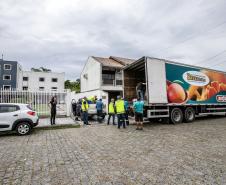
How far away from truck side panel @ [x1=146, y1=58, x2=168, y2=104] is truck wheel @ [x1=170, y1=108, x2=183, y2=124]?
115cm

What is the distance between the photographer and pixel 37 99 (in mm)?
14562

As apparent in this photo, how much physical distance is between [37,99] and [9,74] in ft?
81.3

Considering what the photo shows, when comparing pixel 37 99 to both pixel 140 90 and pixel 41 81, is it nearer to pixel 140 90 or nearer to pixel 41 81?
pixel 140 90

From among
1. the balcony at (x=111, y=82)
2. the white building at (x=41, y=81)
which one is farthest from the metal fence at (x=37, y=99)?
the white building at (x=41, y=81)

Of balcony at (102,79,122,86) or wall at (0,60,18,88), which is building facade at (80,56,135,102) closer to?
balcony at (102,79,122,86)

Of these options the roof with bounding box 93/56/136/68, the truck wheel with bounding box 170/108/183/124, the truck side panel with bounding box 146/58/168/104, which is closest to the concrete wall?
the roof with bounding box 93/56/136/68

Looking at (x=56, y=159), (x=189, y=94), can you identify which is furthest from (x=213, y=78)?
(x=56, y=159)

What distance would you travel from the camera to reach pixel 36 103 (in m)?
14.5

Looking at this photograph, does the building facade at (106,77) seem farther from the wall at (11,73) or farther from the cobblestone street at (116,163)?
the cobblestone street at (116,163)

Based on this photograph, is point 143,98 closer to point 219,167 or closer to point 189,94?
point 189,94

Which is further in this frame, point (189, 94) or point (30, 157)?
point (189, 94)

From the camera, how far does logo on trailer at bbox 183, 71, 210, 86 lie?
1175 cm

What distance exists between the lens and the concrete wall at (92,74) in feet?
80.8

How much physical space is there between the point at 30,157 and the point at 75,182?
216cm
